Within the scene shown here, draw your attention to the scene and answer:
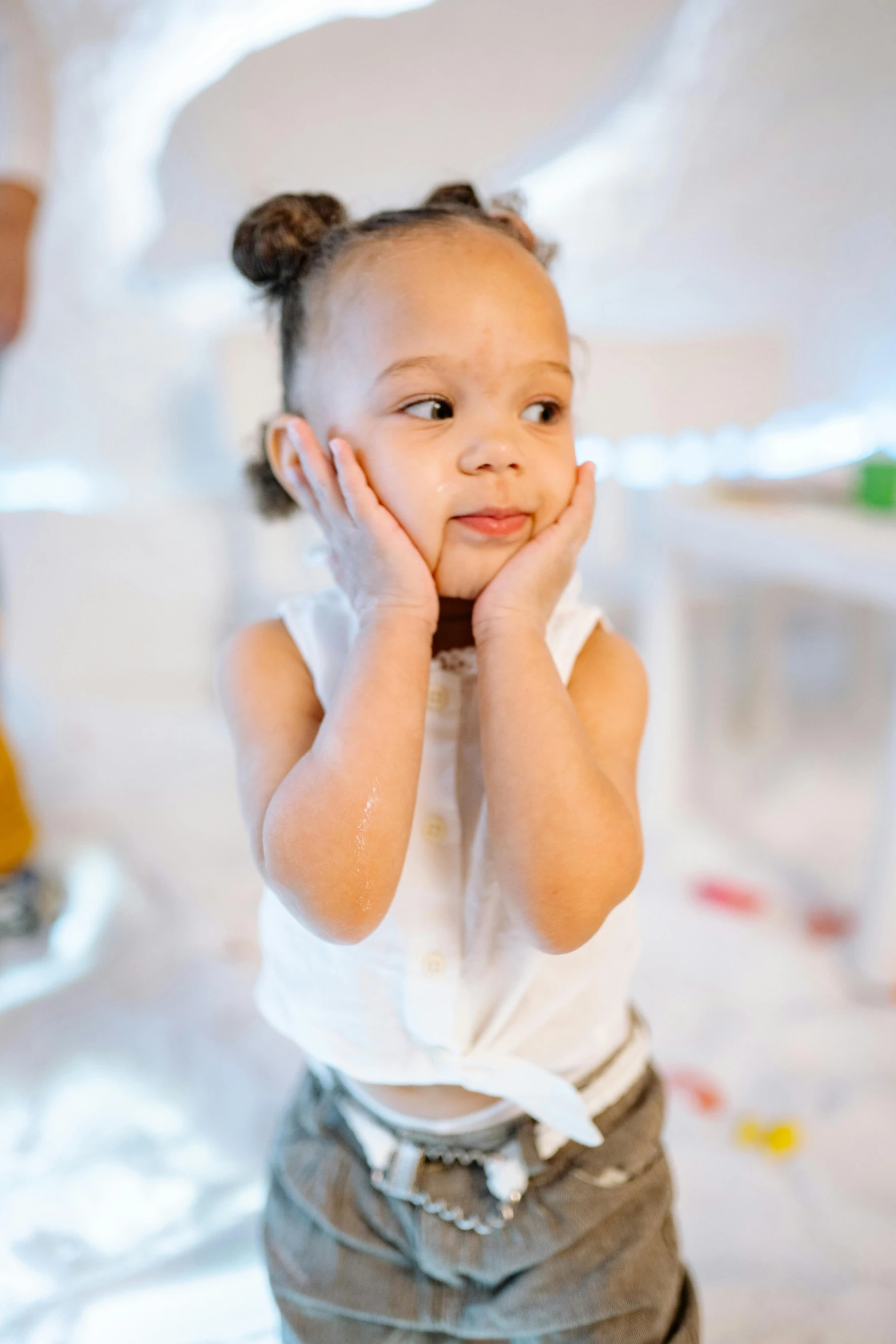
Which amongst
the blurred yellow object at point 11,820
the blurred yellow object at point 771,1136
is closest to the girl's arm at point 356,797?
the blurred yellow object at point 771,1136

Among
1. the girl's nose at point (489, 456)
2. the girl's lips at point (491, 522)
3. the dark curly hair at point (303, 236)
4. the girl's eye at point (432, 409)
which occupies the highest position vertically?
the dark curly hair at point (303, 236)

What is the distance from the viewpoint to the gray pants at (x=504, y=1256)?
2.01 feet

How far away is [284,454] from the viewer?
0.63m

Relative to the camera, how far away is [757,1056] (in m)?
1.05

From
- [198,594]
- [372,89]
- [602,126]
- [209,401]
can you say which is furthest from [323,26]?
[198,594]

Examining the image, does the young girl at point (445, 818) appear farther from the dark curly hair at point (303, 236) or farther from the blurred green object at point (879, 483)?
the blurred green object at point (879, 483)

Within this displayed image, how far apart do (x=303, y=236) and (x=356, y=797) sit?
1.20 ft

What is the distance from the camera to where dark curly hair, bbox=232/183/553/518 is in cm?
61

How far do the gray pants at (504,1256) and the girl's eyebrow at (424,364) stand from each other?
1.54ft

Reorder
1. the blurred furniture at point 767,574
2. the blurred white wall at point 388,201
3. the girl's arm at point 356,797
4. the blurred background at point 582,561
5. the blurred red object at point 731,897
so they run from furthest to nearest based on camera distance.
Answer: the blurred red object at point 731,897 < the blurred white wall at point 388,201 < the blurred furniture at point 767,574 < the blurred background at point 582,561 < the girl's arm at point 356,797

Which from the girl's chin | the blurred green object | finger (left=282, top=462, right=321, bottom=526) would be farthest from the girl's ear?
the blurred green object

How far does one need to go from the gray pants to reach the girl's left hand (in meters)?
0.33

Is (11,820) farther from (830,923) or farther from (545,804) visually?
(830,923)

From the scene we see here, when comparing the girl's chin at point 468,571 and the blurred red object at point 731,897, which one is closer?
the girl's chin at point 468,571
